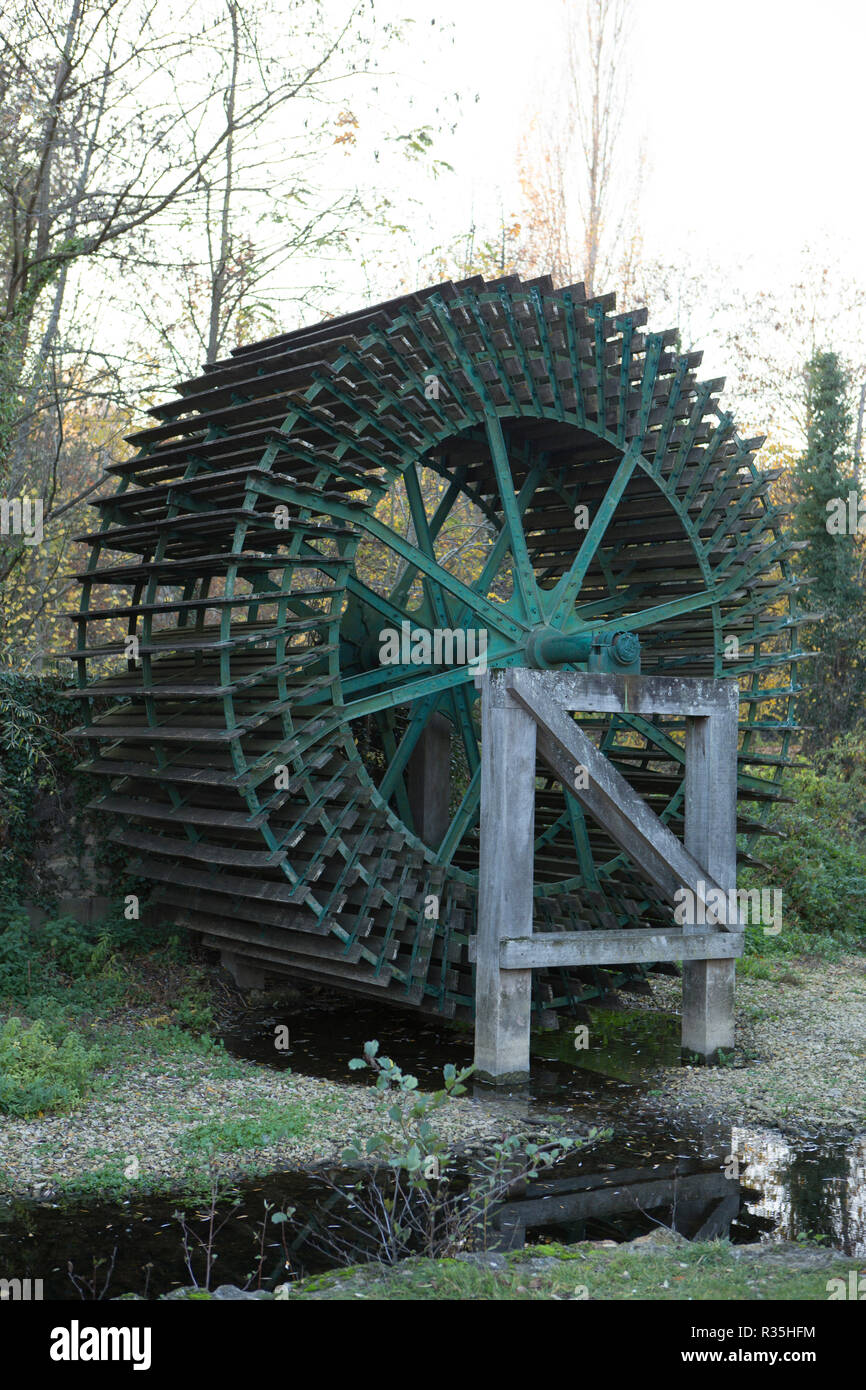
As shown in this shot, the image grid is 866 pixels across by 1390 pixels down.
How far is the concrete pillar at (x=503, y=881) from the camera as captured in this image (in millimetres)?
A: 6543

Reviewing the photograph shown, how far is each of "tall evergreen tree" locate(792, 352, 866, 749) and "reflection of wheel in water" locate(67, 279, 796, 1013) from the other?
6914 mm

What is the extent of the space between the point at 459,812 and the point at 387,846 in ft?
4.18

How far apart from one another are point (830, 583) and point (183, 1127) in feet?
41.8

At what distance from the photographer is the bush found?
561 centimetres

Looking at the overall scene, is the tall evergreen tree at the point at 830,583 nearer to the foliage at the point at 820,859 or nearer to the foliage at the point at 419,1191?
the foliage at the point at 820,859

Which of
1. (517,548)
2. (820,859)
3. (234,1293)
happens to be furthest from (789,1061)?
(820,859)

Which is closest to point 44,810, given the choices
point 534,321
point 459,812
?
point 459,812

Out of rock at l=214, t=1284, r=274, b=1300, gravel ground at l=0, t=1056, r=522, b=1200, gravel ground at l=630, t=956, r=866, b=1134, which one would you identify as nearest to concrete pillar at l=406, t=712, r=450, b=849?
gravel ground at l=630, t=956, r=866, b=1134

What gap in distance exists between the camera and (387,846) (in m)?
7.34

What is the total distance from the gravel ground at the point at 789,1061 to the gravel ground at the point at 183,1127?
1311 millimetres

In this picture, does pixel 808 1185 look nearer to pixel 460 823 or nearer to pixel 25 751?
pixel 460 823

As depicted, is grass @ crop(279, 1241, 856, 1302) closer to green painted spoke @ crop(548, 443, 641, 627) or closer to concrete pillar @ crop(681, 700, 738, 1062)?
concrete pillar @ crop(681, 700, 738, 1062)

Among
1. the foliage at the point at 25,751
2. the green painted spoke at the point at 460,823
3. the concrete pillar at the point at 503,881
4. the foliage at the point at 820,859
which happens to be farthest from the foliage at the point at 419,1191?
the foliage at the point at 820,859

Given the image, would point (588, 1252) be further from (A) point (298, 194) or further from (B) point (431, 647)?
(A) point (298, 194)
